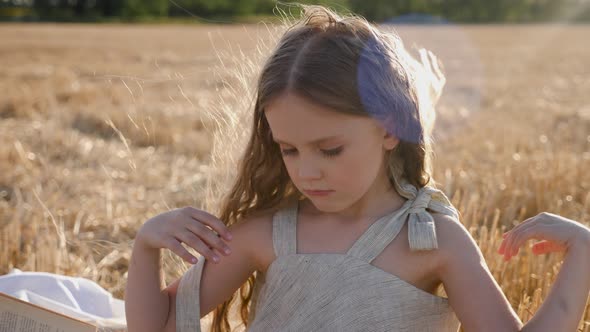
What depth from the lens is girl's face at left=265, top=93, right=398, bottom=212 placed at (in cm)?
196

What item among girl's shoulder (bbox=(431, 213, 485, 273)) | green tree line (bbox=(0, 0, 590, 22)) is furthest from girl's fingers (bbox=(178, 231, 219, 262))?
green tree line (bbox=(0, 0, 590, 22))

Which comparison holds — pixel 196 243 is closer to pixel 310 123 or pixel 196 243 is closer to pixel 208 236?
pixel 208 236

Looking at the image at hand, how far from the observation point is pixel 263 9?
62.7m

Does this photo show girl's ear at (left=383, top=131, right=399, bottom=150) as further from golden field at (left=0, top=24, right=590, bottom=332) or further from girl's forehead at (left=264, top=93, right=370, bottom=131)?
golden field at (left=0, top=24, right=590, bottom=332)

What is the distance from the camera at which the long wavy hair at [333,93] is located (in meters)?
2.00

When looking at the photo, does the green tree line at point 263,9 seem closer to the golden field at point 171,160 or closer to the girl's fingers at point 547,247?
the golden field at point 171,160

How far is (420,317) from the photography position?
2.04 m

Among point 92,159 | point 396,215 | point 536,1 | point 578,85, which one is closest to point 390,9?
point 536,1

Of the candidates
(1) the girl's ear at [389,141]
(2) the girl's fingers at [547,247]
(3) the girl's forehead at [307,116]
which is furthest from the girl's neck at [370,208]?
(2) the girl's fingers at [547,247]

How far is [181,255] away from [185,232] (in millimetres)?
65

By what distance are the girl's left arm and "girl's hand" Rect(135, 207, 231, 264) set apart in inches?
22.5

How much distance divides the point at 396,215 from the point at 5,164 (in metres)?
3.76

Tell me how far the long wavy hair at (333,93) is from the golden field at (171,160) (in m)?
0.19

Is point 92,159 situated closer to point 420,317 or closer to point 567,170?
point 567,170
